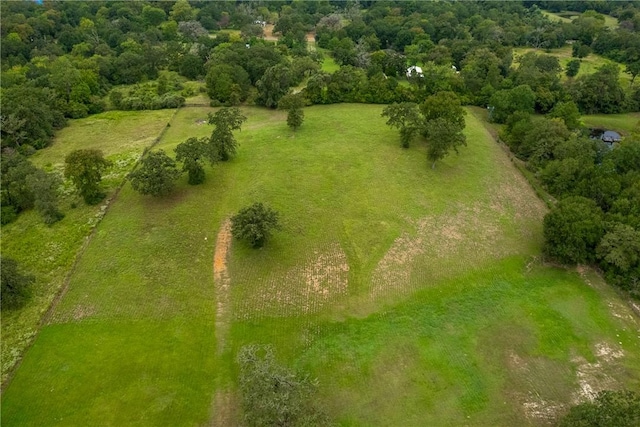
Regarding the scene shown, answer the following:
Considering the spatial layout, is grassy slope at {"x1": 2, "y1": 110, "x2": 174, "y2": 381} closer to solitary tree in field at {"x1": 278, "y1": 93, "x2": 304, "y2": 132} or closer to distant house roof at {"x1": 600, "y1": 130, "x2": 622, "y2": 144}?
solitary tree in field at {"x1": 278, "y1": 93, "x2": 304, "y2": 132}

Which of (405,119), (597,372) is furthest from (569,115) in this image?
(597,372)

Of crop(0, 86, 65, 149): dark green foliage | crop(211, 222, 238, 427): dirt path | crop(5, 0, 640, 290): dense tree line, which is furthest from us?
crop(0, 86, 65, 149): dark green foliage

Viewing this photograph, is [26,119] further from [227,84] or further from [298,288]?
[298,288]

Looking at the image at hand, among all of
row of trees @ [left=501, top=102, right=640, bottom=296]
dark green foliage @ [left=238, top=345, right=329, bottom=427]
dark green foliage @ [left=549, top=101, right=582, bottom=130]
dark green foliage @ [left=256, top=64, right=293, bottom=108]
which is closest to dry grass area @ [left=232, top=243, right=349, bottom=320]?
dark green foliage @ [left=238, top=345, right=329, bottom=427]

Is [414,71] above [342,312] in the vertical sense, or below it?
above

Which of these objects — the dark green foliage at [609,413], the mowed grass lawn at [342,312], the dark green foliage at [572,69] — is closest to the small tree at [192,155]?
the mowed grass lawn at [342,312]

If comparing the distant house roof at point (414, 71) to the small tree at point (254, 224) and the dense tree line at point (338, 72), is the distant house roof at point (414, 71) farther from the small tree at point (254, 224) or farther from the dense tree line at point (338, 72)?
the small tree at point (254, 224)

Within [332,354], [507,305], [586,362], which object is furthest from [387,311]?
[586,362]
